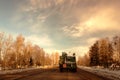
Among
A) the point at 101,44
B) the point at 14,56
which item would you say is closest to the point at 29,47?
the point at 14,56

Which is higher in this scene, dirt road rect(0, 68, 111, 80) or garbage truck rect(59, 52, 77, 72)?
garbage truck rect(59, 52, 77, 72)

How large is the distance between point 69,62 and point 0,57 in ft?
78.7

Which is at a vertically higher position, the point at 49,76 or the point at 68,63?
the point at 68,63

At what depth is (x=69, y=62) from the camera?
178ft

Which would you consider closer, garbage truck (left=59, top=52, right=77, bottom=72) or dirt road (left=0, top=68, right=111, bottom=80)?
dirt road (left=0, top=68, right=111, bottom=80)

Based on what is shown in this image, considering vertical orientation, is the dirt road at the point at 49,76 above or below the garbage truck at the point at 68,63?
below

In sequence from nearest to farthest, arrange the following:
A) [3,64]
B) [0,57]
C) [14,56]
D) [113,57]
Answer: [0,57] → [3,64] → [14,56] → [113,57]

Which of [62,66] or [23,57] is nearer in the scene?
[62,66]

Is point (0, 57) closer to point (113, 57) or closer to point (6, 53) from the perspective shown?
point (6, 53)

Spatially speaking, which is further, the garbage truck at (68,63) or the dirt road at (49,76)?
the garbage truck at (68,63)

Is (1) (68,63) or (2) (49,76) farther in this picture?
(1) (68,63)

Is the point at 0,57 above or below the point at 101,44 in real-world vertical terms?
below

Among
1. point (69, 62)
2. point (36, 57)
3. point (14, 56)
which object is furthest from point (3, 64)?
point (36, 57)

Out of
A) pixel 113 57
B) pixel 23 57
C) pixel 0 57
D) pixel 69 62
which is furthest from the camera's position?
pixel 113 57
